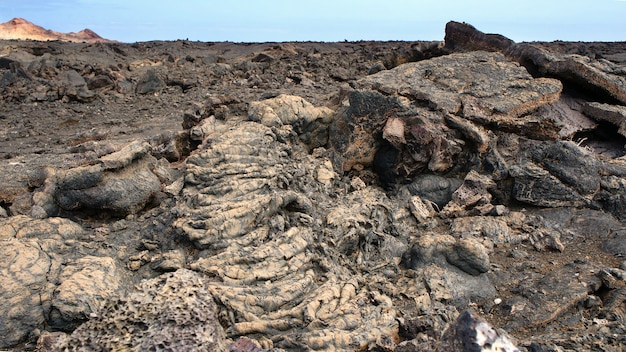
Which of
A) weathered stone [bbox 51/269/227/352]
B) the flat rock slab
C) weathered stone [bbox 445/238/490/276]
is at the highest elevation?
the flat rock slab

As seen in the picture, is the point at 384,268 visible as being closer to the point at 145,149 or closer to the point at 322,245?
the point at 322,245

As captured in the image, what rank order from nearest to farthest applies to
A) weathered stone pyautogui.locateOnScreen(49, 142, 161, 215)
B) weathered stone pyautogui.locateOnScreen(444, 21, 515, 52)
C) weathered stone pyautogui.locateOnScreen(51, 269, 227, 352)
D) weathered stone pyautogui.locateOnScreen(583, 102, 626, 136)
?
weathered stone pyautogui.locateOnScreen(51, 269, 227, 352) → weathered stone pyautogui.locateOnScreen(49, 142, 161, 215) → weathered stone pyautogui.locateOnScreen(583, 102, 626, 136) → weathered stone pyautogui.locateOnScreen(444, 21, 515, 52)

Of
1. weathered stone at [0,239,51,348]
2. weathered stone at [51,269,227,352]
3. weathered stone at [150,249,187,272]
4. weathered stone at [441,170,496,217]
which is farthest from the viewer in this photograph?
weathered stone at [441,170,496,217]

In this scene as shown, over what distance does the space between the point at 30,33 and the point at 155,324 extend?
32547 millimetres

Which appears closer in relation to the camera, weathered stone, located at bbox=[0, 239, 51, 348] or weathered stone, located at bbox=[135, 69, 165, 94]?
weathered stone, located at bbox=[0, 239, 51, 348]

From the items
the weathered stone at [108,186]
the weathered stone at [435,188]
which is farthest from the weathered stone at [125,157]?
the weathered stone at [435,188]

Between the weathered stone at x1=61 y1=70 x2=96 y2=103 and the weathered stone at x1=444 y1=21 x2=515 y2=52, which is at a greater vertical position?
the weathered stone at x1=444 y1=21 x2=515 y2=52

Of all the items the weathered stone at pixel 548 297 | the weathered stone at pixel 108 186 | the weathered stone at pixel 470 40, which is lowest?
the weathered stone at pixel 548 297

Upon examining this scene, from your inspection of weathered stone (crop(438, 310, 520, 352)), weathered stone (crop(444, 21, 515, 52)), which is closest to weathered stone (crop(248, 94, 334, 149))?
weathered stone (crop(444, 21, 515, 52))

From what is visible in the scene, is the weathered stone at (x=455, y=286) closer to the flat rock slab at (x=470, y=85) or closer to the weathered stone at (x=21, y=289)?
the flat rock slab at (x=470, y=85)

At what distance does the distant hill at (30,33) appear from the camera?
94.5ft

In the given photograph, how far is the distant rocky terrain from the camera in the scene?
10.3 ft

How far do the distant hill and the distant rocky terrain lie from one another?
25277mm

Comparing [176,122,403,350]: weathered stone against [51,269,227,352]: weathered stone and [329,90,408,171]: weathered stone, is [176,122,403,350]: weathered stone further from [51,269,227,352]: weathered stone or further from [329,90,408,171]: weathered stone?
[329,90,408,171]: weathered stone
